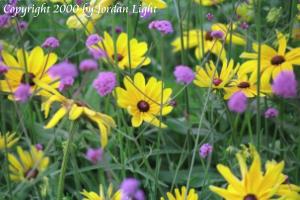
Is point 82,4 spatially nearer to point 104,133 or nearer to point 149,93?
point 149,93

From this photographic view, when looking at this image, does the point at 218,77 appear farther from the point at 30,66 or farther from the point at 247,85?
the point at 30,66

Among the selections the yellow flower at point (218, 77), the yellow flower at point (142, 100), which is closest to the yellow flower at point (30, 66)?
the yellow flower at point (142, 100)

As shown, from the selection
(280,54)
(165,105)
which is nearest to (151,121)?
(165,105)

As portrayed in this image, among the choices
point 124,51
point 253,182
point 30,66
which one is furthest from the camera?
point 124,51

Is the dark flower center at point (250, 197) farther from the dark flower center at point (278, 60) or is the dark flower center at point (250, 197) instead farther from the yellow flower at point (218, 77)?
the dark flower center at point (278, 60)

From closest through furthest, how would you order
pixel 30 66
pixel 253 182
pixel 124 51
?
pixel 253 182, pixel 30 66, pixel 124 51

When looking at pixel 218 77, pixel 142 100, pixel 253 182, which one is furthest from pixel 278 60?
pixel 253 182

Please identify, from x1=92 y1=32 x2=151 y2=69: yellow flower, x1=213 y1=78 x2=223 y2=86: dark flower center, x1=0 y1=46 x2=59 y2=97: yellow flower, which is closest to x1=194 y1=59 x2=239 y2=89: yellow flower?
x1=213 y1=78 x2=223 y2=86: dark flower center
